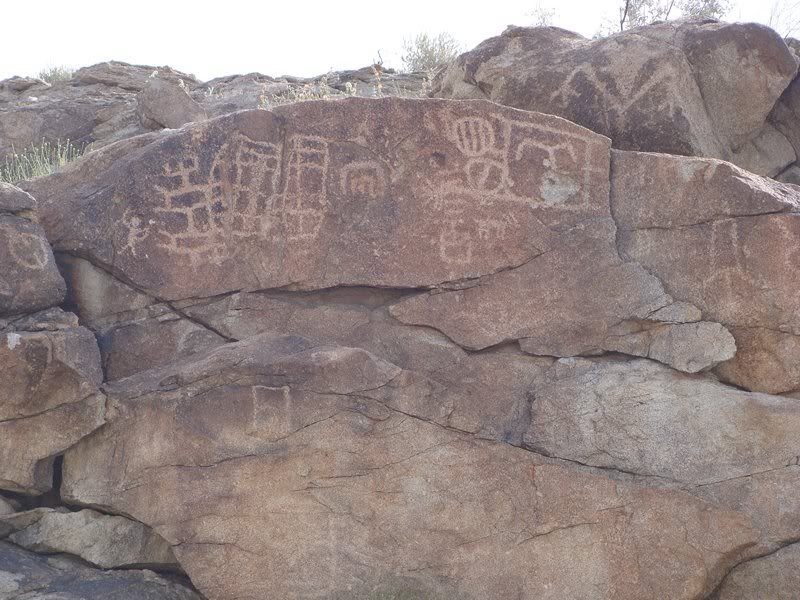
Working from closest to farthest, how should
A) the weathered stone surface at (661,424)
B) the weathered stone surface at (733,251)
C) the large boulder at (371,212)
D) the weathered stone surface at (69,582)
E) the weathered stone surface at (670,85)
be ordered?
the weathered stone surface at (69,582), the weathered stone surface at (661,424), the weathered stone surface at (733,251), the large boulder at (371,212), the weathered stone surface at (670,85)

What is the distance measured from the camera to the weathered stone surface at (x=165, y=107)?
26.0 ft

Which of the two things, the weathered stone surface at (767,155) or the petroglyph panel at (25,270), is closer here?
the petroglyph panel at (25,270)

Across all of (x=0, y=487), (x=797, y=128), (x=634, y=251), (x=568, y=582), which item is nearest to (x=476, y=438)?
(x=568, y=582)

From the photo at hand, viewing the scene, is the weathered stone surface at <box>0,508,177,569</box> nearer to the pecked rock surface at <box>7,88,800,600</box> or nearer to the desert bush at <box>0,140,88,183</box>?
the pecked rock surface at <box>7,88,800,600</box>

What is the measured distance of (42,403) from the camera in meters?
4.57

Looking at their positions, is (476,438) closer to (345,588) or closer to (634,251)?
(345,588)

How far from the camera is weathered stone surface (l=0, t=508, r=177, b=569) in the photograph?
15.2ft

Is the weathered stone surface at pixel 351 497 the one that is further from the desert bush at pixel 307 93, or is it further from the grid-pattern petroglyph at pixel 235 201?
the desert bush at pixel 307 93

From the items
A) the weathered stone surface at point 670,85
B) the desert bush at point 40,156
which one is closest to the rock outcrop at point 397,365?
the weathered stone surface at point 670,85

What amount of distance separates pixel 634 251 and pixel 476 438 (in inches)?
50.2

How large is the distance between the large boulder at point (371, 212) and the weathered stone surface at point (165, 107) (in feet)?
9.66

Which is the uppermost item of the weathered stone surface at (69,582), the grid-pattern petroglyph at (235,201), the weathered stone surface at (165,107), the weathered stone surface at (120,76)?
the weathered stone surface at (120,76)

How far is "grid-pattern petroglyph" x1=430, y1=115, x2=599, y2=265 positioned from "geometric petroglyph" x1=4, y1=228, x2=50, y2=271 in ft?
6.63

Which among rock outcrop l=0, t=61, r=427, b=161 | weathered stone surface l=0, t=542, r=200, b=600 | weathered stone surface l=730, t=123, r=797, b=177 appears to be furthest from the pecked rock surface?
rock outcrop l=0, t=61, r=427, b=161
